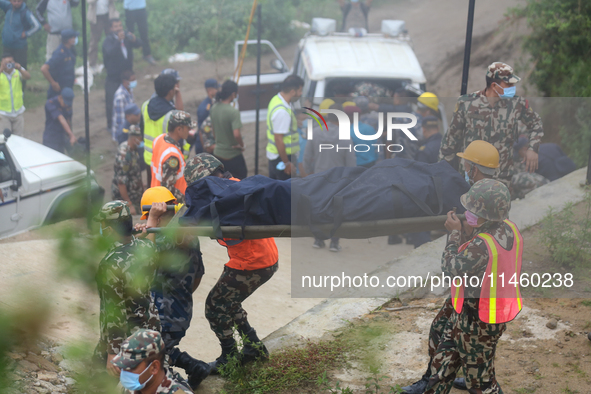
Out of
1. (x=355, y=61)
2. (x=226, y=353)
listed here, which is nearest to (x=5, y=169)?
(x=226, y=353)

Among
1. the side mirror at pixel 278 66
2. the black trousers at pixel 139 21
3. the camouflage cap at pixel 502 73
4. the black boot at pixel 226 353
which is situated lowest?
the black boot at pixel 226 353

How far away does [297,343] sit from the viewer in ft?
16.7

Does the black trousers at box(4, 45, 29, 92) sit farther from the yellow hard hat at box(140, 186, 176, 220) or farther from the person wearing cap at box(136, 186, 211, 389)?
the person wearing cap at box(136, 186, 211, 389)

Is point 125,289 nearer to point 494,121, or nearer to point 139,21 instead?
point 494,121

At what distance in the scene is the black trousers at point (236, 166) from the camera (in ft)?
25.8

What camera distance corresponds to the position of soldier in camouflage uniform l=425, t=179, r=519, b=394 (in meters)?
3.49

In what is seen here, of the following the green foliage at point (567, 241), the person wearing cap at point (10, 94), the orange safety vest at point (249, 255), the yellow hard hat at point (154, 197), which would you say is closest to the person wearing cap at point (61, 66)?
the person wearing cap at point (10, 94)

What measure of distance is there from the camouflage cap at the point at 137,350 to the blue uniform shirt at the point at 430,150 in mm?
5023

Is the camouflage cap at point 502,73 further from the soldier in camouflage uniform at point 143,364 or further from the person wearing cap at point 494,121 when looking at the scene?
the soldier in camouflage uniform at point 143,364

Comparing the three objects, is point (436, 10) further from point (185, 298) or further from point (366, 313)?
point (185, 298)

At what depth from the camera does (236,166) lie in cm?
793

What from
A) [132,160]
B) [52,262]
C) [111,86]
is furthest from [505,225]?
[111,86]

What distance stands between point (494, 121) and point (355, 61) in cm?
467

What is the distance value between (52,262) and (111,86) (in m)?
11.9
